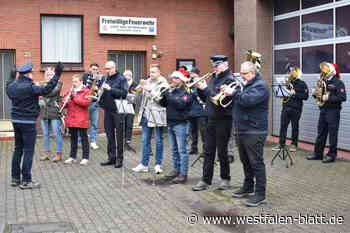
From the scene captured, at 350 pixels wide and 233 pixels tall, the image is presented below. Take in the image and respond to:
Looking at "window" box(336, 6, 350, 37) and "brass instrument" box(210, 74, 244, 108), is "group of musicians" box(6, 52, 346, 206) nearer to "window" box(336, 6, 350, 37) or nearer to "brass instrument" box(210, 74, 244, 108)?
"brass instrument" box(210, 74, 244, 108)

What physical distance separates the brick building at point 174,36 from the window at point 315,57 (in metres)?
0.03

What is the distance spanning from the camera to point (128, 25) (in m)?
16.7

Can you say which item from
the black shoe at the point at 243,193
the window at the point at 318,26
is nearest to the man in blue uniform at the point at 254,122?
the black shoe at the point at 243,193

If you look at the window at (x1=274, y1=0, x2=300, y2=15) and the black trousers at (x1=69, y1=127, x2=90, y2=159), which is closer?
the black trousers at (x1=69, y1=127, x2=90, y2=159)

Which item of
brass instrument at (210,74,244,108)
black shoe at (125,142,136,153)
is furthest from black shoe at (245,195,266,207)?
black shoe at (125,142,136,153)

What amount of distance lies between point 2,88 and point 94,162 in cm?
557

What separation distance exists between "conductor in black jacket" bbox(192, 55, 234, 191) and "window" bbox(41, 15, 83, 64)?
8451mm

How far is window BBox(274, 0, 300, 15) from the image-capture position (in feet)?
49.4

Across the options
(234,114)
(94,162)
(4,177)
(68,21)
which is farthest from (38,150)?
(234,114)

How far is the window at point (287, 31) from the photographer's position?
15.0 meters

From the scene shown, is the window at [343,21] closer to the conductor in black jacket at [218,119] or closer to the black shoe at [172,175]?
the conductor in black jacket at [218,119]

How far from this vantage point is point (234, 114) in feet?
27.3

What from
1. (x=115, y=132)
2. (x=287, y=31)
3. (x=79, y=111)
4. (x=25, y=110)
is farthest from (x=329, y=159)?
(x=25, y=110)

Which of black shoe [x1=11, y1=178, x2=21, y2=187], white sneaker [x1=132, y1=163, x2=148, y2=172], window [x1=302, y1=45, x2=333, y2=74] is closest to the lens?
black shoe [x1=11, y1=178, x2=21, y2=187]
